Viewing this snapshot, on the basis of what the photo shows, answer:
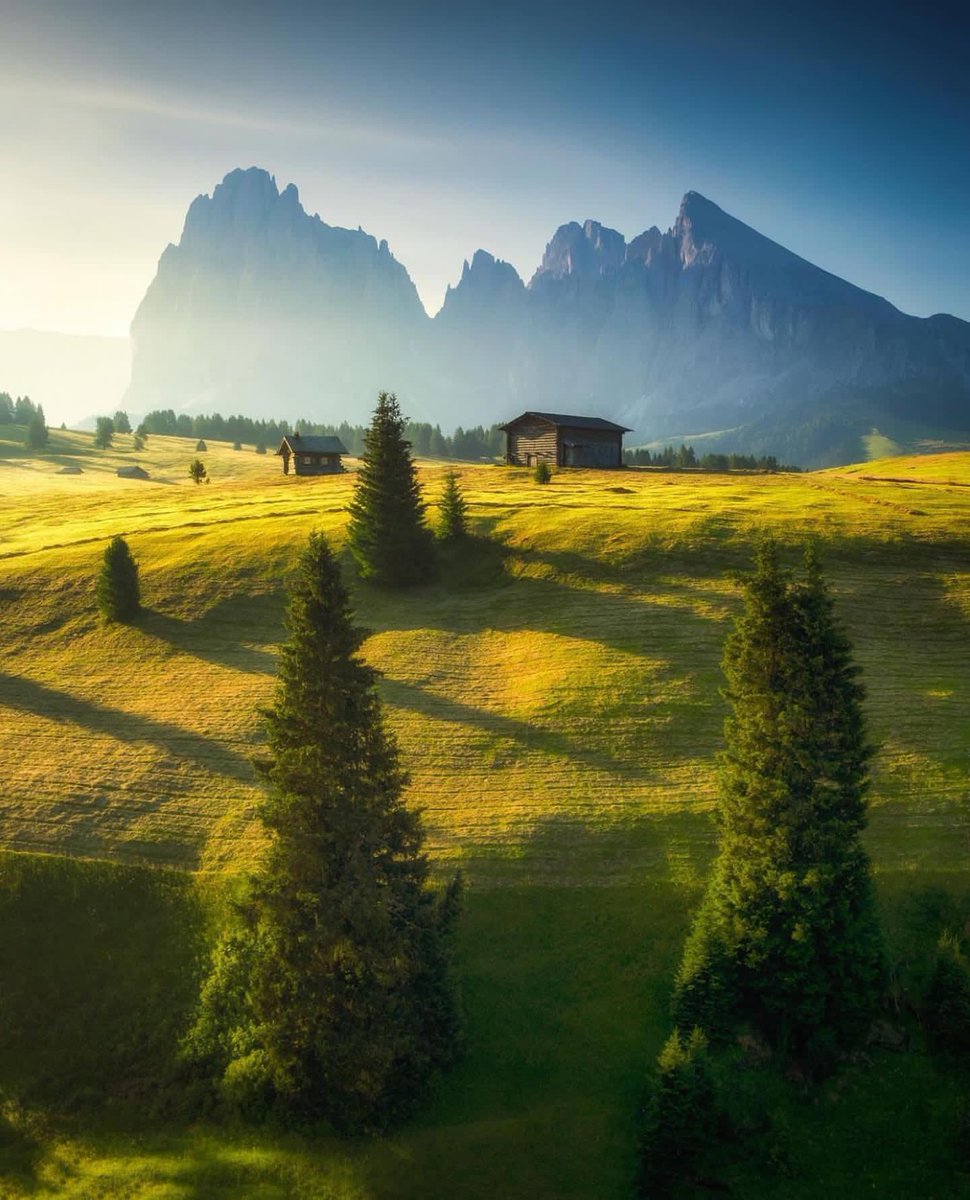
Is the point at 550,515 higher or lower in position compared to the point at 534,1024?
higher

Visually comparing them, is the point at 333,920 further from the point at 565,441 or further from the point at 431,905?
the point at 565,441

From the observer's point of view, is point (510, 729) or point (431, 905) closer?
point (431, 905)

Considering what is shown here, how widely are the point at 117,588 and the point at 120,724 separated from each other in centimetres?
1513

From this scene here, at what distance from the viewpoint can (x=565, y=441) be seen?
331 ft

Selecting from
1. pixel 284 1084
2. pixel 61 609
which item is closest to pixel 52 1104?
pixel 284 1084

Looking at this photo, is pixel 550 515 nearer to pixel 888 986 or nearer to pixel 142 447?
pixel 888 986

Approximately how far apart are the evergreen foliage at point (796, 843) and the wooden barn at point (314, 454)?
100728 millimetres

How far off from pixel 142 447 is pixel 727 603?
178 m

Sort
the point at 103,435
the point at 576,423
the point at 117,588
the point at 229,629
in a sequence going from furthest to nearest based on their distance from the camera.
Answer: the point at 103,435 → the point at 576,423 → the point at 117,588 → the point at 229,629

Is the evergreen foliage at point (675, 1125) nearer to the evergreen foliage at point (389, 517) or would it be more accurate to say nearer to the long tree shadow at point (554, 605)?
the long tree shadow at point (554, 605)

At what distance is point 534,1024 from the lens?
85.7 feet

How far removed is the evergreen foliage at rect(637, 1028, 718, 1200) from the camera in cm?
2138

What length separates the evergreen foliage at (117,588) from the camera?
54500 millimetres

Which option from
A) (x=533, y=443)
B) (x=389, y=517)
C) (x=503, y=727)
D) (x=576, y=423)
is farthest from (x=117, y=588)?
(x=576, y=423)
